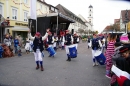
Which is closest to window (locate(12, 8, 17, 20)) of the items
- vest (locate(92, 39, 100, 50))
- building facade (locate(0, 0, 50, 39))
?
building facade (locate(0, 0, 50, 39))

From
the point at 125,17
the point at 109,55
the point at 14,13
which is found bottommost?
the point at 109,55

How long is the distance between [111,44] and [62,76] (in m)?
2.27

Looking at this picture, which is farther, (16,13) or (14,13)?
(16,13)

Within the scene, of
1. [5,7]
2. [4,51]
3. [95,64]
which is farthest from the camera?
[5,7]

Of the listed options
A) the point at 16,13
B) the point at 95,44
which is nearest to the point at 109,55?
the point at 95,44

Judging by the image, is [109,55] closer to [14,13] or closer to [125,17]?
[125,17]

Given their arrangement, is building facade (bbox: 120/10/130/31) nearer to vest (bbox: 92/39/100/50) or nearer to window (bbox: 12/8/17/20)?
vest (bbox: 92/39/100/50)

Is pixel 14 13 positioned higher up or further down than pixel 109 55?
higher up

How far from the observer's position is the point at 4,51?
11297mm

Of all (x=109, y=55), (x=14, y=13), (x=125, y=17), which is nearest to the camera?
(x=109, y=55)

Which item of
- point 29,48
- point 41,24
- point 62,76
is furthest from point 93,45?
point 41,24

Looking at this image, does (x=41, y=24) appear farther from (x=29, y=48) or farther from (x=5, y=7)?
(x=5, y=7)

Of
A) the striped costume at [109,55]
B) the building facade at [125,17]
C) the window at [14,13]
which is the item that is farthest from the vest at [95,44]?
the window at [14,13]

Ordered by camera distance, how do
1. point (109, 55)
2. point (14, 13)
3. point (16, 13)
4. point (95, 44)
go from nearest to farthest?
point (109, 55) < point (95, 44) < point (14, 13) < point (16, 13)
